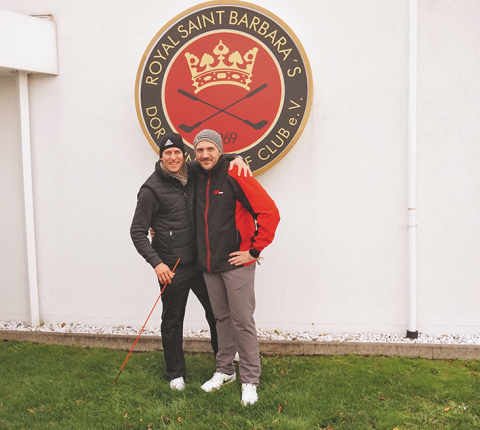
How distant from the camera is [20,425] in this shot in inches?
110

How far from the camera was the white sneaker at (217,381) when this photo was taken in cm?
315

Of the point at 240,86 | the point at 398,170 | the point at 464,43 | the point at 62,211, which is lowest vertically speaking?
the point at 62,211

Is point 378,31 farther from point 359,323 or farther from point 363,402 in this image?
point 363,402

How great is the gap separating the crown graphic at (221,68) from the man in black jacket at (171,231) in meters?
1.16

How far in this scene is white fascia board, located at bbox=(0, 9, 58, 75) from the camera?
4.00 m

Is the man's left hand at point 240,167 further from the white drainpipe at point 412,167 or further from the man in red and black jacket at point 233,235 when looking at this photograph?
the white drainpipe at point 412,167

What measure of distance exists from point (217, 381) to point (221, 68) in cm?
280

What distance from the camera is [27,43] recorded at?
13.5 feet

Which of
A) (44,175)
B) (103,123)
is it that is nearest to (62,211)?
(44,175)

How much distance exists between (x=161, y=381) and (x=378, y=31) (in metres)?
3.60

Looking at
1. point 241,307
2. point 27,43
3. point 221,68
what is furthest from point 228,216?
point 27,43

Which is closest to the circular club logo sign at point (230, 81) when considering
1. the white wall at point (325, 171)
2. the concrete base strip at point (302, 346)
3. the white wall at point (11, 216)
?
the white wall at point (325, 171)

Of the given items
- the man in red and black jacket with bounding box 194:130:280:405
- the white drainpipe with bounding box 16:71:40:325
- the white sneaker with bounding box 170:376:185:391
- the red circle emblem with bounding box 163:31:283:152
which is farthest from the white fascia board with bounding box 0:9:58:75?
the white sneaker with bounding box 170:376:185:391

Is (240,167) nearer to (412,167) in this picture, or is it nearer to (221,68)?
(221,68)
